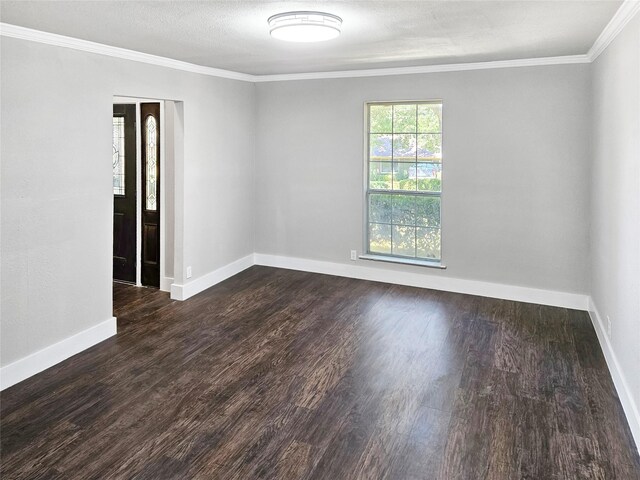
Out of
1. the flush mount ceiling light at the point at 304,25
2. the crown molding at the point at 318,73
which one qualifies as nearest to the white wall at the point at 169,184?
the crown molding at the point at 318,73

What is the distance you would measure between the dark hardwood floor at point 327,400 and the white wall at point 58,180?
0.44 meters

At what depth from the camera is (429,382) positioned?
3.58 meters

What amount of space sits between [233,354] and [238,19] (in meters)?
2.52

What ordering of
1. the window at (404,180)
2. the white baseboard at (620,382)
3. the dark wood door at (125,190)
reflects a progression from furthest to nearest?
the dark wood door at (125,190) → the window at (404,180) → the white baseboard at (620,382)

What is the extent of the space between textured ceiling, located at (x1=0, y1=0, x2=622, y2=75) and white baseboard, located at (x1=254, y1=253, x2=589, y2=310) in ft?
7.83

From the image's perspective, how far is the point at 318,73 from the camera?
597 cm

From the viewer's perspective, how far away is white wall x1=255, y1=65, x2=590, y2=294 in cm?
500

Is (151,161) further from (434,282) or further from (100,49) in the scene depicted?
(434,282)

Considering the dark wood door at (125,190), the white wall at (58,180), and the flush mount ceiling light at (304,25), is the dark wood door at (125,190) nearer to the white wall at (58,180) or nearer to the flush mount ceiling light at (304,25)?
the white wall at (58,180)

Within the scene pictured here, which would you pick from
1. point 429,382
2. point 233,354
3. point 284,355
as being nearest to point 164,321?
point 233,354

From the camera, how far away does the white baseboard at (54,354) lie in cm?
350

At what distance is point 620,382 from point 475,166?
2755 mm

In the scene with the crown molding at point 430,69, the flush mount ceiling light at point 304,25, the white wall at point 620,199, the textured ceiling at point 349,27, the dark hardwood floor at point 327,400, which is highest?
the crown molding at point 430,69

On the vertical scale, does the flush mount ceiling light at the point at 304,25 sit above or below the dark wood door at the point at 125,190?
above
